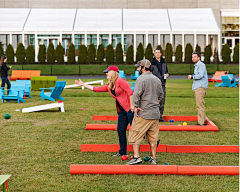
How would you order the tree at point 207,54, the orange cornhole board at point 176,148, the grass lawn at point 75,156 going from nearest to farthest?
the grass lawn at point 75,156
the orange cornhole board at point 176,148
the tree at point 207,54

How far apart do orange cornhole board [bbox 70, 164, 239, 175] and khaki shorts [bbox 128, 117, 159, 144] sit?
57 cm

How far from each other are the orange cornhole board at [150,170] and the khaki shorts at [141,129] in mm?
566

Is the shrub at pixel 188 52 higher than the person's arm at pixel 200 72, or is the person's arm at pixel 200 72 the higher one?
the shrub at pixel 188 52

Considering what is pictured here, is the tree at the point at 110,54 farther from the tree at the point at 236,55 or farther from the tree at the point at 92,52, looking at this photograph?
the tree at the point at 236,55

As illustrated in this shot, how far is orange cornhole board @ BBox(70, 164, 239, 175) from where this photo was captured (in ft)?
22.2

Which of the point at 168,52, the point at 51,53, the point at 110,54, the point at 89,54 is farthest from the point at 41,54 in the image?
the point at 168,52

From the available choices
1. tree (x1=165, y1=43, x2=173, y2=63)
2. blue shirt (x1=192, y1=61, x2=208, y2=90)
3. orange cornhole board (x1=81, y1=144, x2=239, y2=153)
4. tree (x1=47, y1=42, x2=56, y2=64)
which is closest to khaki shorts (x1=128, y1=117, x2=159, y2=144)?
orange cornhole board (x1=81, y1=144, x2=239, y2=153)

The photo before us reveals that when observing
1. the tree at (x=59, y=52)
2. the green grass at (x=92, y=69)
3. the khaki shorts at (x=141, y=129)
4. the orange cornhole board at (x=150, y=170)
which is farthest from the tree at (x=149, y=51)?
the orange cornhole board at (x=150, y=170)

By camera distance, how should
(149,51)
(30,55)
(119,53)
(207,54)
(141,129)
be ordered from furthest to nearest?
(207,54) → (119,53) → (149,51) → (30,55) → (141,129)

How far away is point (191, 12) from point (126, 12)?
25.4 feet

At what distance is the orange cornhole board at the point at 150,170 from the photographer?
22.2 feet

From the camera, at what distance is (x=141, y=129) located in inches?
283

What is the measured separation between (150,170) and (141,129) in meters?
0.76

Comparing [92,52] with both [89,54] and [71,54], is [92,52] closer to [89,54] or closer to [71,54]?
[89,54]
